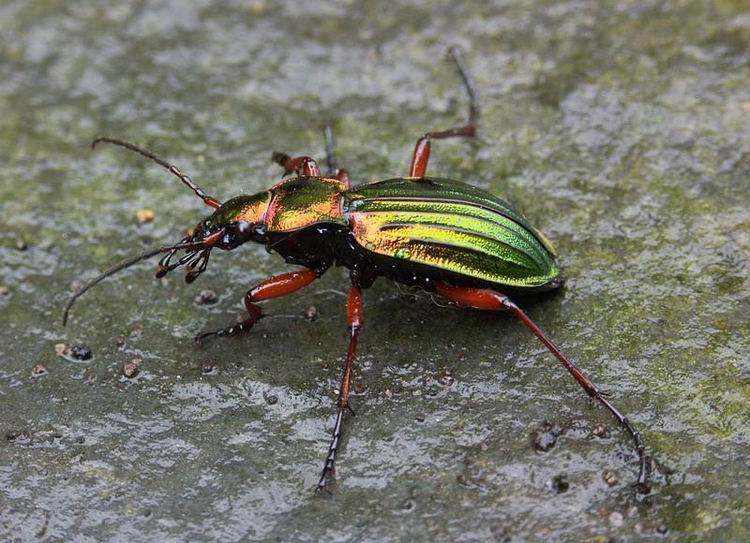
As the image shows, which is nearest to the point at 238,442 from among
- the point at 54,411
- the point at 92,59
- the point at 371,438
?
the point at 371,438

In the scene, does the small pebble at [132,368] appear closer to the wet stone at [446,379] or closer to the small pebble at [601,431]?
the wet stone at [446,379]

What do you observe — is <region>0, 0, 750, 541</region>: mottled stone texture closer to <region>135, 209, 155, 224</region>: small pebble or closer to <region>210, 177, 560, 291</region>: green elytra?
<region>135, 209, 155, 224</region>: small pebble

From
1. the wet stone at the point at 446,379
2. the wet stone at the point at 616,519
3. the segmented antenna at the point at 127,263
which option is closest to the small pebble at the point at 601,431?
the wet stone at the point at 616,519

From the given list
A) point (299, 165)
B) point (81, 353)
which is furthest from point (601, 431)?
point (81, 353)

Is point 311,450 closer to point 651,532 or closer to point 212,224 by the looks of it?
point 212,224

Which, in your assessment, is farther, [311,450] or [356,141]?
[356,141]

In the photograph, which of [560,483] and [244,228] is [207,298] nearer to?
[244,228]
